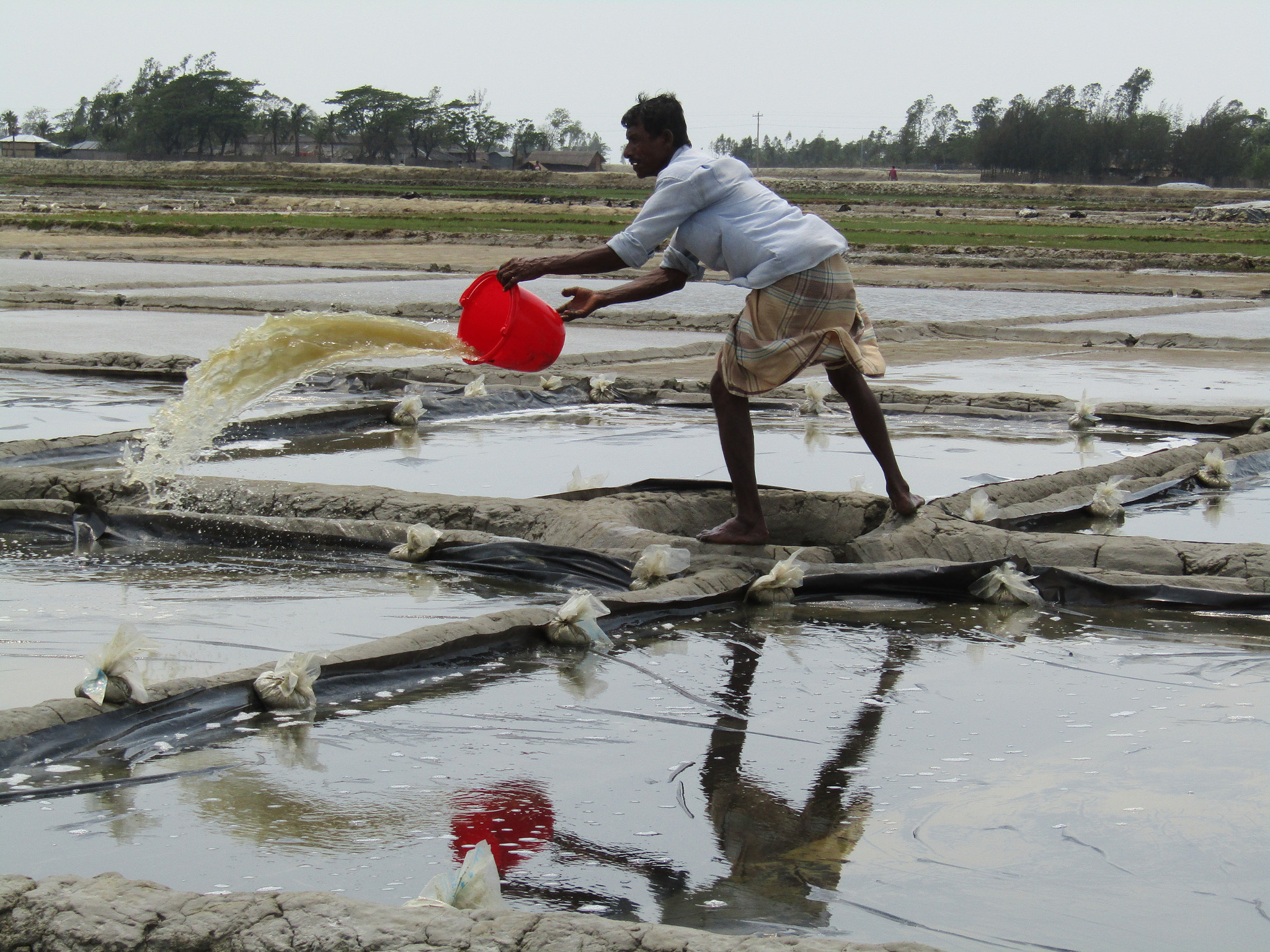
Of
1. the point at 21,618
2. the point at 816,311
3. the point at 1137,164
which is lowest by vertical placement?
the point at 21,618

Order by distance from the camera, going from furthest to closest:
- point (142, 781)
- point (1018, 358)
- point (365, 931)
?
point (1018, 358)
point (142, 781)
point (365, 931)

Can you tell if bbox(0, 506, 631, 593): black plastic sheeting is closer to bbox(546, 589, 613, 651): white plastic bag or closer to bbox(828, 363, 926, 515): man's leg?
bbox(546, 589, 613, 651): white plastic bag

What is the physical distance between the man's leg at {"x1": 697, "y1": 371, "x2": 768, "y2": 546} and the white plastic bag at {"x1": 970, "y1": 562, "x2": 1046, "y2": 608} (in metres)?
0.68

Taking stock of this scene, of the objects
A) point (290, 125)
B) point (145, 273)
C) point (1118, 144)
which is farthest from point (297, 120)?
point (145, 273)

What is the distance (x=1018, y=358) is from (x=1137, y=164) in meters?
86.3

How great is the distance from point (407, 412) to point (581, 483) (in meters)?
2.20

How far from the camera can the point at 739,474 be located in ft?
13.4

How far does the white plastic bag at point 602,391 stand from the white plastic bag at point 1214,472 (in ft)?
11.1

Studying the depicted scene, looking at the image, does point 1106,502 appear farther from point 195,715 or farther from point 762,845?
point 195,715

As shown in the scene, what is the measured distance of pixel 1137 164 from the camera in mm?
88938

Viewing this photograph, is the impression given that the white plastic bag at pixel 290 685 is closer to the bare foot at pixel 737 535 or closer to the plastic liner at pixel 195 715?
the plastic liner at pixel 195 715

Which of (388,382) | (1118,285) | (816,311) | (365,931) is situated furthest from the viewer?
(1118,285)

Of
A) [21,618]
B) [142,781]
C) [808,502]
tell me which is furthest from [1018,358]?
[142,781]

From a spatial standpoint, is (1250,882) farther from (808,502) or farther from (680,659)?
(808,502)
